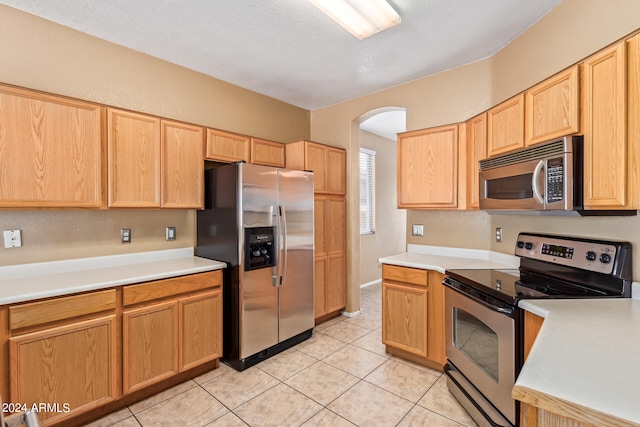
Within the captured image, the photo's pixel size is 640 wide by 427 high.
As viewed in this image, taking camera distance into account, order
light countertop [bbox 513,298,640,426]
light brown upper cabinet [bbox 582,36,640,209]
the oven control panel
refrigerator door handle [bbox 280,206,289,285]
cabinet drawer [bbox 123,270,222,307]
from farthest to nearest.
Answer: refrigerator door handle [bbox 280,206,289,285] < cabinet drawer [bbox 123,270,222,307] < the oven control panel < light brown upper cabinet [bbox 582,36,640,209] < light countertop [bbox 513,298,640,426]

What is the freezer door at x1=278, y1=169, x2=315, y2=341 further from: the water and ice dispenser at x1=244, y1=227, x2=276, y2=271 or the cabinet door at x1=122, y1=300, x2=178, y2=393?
the cabinet door at x1=122, y1=300, x2=178, y2=393

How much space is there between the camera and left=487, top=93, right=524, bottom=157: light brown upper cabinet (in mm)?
2041

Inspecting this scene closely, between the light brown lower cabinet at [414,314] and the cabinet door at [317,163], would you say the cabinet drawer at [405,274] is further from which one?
the cabinet door at [317,163]

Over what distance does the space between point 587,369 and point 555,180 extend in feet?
4.02

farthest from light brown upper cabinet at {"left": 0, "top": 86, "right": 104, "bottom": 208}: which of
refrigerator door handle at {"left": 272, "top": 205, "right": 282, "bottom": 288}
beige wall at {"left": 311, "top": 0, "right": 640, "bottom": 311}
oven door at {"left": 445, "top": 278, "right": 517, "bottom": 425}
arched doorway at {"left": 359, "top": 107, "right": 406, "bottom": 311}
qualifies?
arched doorway at {"left": 359, "top": 107, "right": 406, "bottom": 311}

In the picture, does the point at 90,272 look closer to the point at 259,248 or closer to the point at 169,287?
the point at 169,287

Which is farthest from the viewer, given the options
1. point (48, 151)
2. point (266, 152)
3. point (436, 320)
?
point (266, 152)

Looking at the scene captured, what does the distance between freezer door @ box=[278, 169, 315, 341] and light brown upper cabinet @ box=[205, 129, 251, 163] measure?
62 centimetres

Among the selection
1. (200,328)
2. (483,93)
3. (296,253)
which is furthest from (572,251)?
(200,328)

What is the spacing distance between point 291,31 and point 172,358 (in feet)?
8.87

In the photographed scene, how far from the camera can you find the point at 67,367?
71.7 inches

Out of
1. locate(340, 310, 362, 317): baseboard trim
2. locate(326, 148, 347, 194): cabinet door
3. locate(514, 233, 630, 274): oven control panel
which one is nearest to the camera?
locate(514, 233, 630, 274): oven control panel

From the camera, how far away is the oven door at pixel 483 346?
64.4 inches

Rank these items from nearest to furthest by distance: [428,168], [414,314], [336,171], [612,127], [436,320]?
[612,127] < [436,320] < [414,314] < [428,168] < [336,171]
